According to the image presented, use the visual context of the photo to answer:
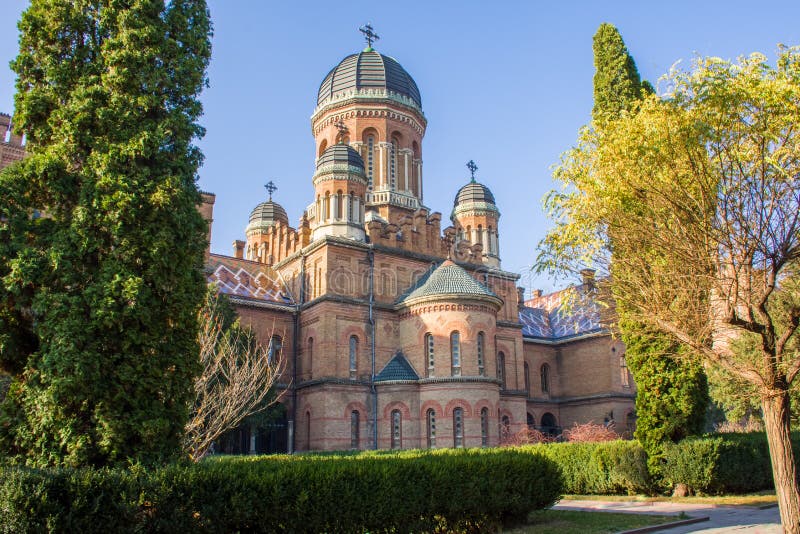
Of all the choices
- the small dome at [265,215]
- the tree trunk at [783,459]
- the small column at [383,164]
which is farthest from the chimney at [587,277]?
the small dome at [265,215]

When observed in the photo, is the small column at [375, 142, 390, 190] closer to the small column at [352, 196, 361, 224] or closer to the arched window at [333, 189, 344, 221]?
the small column at [352, 196, 361, 224]

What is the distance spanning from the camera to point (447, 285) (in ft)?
98.8

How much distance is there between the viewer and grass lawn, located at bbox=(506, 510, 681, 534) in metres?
13.3

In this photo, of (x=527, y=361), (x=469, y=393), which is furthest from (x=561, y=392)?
(x=469, y=393)

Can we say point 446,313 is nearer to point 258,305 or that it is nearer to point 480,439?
point 480,439

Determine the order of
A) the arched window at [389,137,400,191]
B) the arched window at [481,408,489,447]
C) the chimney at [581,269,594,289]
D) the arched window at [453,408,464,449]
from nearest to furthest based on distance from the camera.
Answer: the chimney at [581,269,594,289], the arched window at [453,408,464,449], the arched window at [481,408,489,447], the arched window at [389,137,400,191]

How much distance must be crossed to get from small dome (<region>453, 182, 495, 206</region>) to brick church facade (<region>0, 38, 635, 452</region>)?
0.32ft

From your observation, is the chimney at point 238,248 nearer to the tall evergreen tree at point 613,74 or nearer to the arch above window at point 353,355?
the arch above window at point 353,355

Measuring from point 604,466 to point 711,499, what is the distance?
3160 mm

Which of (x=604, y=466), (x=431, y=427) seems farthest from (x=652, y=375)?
(x=431, y=427)

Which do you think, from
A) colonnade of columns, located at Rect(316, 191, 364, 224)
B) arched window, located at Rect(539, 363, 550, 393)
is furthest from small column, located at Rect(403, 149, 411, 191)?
arched window, located at Rect(539, 363, 550, 393)

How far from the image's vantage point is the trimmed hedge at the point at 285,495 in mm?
8758

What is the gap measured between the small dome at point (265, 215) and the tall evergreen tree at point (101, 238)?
3275 cm

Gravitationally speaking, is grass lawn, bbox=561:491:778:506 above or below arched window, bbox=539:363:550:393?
below
